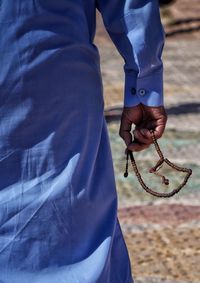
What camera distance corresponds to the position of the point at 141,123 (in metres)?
2.61

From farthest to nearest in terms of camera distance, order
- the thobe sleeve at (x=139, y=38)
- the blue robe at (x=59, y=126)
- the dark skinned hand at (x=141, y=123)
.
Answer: the dark skinned hand at (x=141, y=123) → the thobe sleeve at (x=139, y=38) → the blue robe at (x=59, y=126)

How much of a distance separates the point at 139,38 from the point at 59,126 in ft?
0.94

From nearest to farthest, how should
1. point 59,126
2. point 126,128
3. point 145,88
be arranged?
point 59,126
point 145,88
point 126,128

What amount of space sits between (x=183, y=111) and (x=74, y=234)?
520cm

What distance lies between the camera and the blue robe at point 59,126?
2.33 m

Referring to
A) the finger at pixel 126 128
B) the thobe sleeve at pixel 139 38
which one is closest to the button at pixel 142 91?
the thobe sleeve at pixel 139 38

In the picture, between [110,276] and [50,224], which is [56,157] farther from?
[110,276]

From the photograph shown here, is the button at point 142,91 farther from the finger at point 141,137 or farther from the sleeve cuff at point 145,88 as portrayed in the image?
the finger at point 141,137

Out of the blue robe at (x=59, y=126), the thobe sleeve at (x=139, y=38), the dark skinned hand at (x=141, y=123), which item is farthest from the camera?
the dark skinned hand at (x=141, y=123)

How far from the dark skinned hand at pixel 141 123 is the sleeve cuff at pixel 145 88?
0.02m

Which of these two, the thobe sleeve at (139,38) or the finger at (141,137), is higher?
the thobe sleeve at (139,38)

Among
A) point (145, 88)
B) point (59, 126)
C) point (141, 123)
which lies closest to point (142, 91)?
point (145, 88)

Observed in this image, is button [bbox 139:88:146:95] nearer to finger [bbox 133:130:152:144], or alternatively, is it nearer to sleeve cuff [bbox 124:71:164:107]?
sleeve cuff [bbox 124:71:164:107]

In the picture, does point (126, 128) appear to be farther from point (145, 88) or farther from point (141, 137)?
point (145, 88)
